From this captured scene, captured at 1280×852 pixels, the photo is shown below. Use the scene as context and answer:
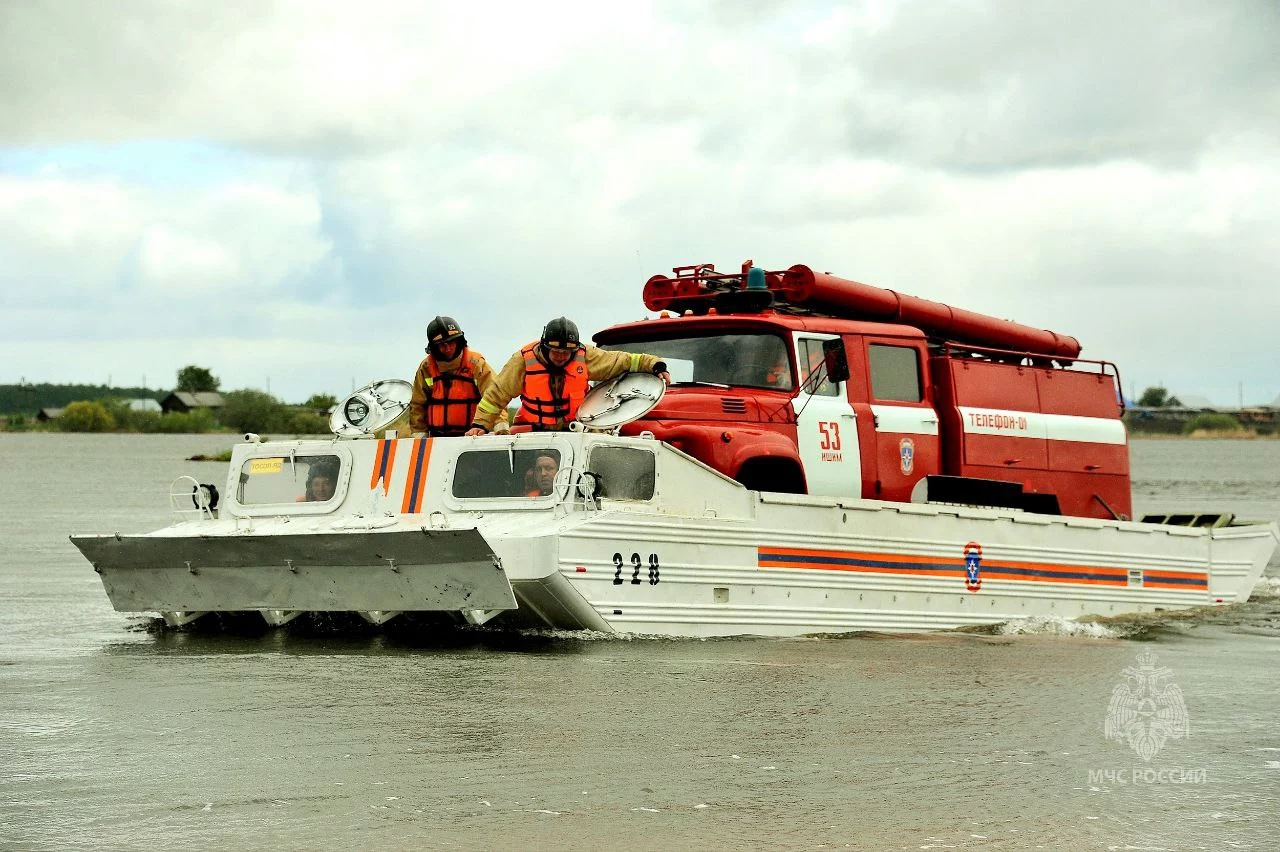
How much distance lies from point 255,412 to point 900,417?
92886 mm

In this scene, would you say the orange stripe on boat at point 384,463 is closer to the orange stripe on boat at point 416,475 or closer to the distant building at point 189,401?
the orange stripe on boat at point 416,475

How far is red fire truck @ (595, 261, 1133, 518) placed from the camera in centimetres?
1316

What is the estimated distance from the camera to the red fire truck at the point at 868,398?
13.2 m

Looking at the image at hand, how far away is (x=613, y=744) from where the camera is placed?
26.8 feet

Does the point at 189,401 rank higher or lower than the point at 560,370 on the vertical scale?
higher

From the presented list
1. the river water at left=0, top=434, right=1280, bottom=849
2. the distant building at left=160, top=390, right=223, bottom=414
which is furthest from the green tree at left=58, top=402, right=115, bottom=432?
the river water at left=0, top=434, right=1280, bottom=849

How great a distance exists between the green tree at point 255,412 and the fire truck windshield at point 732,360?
81474 millimetres

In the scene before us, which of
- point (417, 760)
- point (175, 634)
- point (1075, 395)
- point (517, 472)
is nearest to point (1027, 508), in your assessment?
point (1075, 395)

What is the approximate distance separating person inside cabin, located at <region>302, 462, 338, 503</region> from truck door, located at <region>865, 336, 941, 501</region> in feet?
14.3

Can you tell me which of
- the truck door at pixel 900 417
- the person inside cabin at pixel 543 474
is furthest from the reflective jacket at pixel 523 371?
the truck door at pixel 900 417

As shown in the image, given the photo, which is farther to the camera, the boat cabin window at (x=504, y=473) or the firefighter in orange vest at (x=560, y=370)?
the firefighter in orange vest at (x=560, y=370)

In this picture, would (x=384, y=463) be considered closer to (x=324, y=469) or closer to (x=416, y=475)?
(x=416, y=475)

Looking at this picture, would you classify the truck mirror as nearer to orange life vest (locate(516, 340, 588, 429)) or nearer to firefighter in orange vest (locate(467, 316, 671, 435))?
firefighter in orange vest (locate(467, 316, 671, 435))

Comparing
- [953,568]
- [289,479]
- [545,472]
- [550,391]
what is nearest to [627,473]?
[545,472]
